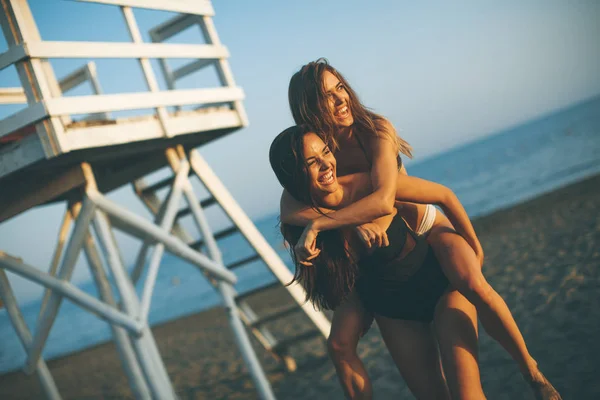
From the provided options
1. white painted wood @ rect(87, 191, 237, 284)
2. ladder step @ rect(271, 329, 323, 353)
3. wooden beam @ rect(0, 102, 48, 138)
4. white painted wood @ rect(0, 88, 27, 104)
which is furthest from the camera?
ladder step @ rect(271, 329, 323, 353)

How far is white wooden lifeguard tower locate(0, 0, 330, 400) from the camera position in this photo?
191 inches

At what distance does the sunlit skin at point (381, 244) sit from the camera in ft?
8.91

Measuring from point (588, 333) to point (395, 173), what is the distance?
4.94m

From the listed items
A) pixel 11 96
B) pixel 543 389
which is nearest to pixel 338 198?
pixel 543 389

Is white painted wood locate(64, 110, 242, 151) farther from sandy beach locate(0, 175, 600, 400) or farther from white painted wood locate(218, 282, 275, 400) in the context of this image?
sandy beach locate(0, 175, 600, 400)

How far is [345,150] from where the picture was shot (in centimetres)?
312

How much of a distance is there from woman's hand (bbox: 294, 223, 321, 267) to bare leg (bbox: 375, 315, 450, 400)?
660mm

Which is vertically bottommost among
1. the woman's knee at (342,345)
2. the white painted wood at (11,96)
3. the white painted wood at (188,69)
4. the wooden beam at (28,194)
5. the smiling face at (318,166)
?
the woman's knee at (342,345)

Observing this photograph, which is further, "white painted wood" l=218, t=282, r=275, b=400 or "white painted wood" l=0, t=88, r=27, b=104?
"white painted wood" l=0, t=88, r=27, b=104

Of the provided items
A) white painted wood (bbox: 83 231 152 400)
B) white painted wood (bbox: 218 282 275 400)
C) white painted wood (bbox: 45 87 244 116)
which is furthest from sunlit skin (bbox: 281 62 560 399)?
white painted wood (bbox: 218 282 275 400)

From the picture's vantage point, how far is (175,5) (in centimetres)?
657

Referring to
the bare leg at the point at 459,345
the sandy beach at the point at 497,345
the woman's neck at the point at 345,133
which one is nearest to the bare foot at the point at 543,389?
the bare leg at the point at 459,345

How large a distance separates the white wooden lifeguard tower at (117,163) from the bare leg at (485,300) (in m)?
3.48

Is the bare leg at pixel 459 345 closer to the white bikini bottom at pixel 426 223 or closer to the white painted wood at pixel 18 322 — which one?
the white bikini bottom at pixel 426 223
